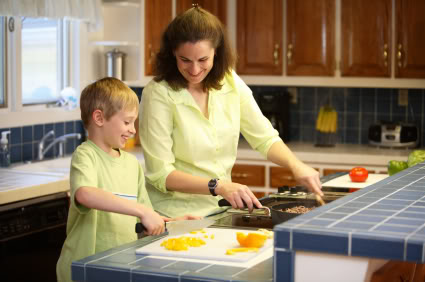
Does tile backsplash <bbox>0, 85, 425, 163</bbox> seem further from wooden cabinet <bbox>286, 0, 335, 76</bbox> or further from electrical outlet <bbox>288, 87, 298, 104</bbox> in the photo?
wooden cabinet <bbox>286, 0, 335, 76</bbox>

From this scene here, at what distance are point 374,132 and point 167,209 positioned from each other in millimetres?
2931

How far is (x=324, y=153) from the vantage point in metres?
4.89

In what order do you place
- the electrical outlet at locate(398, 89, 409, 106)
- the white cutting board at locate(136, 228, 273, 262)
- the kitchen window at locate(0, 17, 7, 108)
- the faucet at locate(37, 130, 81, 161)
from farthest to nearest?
the electrical outlet at locate(398, 89, 409, 106) < the faucet at locate(37, 130, 81, 161) < the kitchen window at locate(0, 17, 7, 108) < the white cutting board at locate(136, 228, 273, 262)

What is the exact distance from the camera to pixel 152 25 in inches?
194

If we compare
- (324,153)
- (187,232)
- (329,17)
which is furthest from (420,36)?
(187,232)

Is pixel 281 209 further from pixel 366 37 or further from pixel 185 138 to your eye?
pixel 366 37

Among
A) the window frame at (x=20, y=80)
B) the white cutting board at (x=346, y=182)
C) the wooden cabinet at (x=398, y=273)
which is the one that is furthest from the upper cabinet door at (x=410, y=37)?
the wooden cabinet at (x=398, y=273)

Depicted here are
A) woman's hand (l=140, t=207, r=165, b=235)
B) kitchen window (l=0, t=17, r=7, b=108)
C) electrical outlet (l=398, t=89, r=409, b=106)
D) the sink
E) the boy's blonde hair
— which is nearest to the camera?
woman's hand (l=140, t=207, r=165, b=235)

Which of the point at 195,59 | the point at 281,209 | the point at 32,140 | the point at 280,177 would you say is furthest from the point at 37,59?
the point at 281,209

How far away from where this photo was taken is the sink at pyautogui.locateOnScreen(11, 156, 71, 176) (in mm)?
3994

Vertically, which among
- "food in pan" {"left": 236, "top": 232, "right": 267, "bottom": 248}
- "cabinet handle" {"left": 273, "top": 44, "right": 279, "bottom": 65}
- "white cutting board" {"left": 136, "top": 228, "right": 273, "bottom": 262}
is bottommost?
"white cutting board" {"left": 136, "top": 228, "right": 273, "bottom": 262}

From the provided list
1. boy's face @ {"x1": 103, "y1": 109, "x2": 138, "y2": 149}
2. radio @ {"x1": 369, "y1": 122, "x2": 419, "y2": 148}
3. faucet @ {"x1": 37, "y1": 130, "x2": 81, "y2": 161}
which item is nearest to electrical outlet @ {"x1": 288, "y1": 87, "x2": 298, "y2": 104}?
radio @ {"x1": 369, "y1": 122, "x2": 419, "y2": 148}

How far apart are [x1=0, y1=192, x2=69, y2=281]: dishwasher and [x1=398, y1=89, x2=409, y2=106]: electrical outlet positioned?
283 cm

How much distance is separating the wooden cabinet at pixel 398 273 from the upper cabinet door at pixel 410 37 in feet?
9.34
